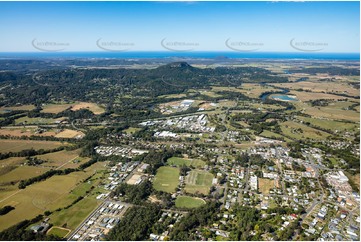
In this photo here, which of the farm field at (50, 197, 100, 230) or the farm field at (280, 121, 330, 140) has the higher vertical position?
the farm field at (280, 121, 330, 140)

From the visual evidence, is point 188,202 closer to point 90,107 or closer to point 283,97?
point 90,107

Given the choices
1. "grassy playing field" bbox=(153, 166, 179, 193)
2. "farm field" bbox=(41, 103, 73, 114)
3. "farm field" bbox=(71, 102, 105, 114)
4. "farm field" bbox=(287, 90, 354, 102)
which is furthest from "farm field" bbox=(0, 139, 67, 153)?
"farm field" bbox=(287, 90, 354, 102)

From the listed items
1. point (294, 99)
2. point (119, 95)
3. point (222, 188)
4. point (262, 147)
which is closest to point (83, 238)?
point (222, 188)

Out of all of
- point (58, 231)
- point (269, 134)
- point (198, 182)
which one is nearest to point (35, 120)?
point (58, 231)

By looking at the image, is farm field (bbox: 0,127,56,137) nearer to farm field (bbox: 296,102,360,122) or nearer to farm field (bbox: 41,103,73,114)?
farm field (bbox: 41,103,73,114)

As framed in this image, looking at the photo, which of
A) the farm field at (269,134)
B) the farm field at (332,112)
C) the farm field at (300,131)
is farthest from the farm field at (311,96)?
the farm field at (269,134)

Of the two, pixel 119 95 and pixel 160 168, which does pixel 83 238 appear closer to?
pixel 160 168
